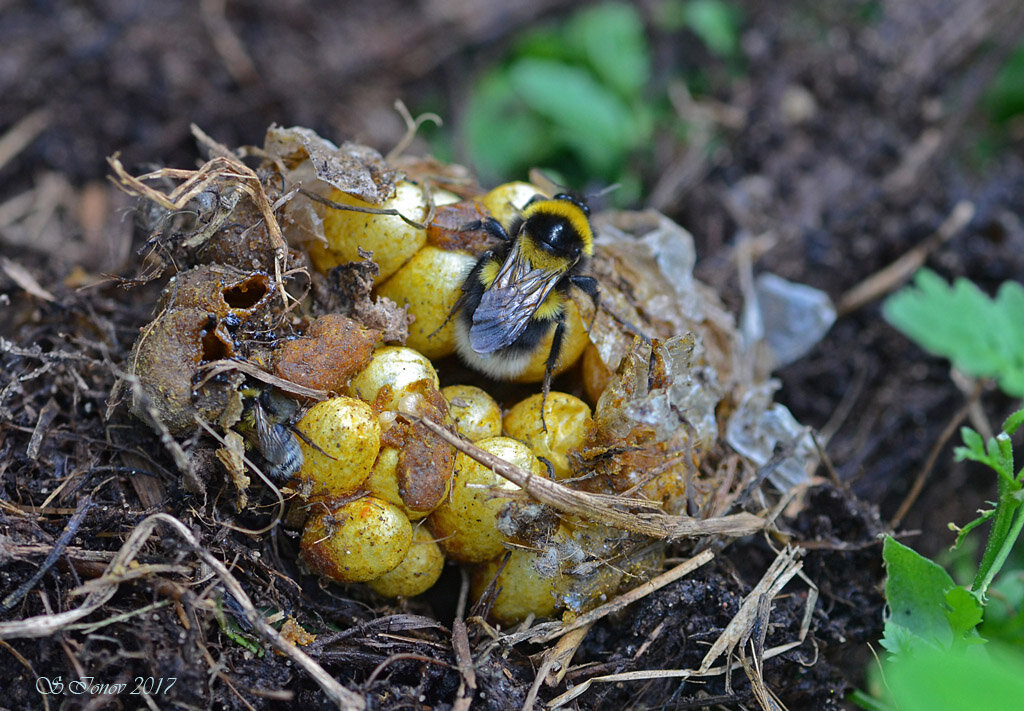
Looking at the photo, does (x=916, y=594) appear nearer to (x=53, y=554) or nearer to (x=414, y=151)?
(x=53, y=554)

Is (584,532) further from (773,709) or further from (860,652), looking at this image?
(860,652)

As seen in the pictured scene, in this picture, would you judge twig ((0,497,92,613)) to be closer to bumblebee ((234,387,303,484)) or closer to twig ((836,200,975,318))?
bumblebee ((234,387,303,484))

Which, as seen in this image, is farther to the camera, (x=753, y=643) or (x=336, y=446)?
(x=753, y=643)

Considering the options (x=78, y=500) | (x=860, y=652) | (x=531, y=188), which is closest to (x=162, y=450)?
(x=78, y=500)

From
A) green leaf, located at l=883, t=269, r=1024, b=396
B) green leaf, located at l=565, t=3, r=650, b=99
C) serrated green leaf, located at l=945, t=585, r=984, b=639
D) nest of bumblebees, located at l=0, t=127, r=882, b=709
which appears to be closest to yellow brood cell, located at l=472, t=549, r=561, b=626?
nest of bumblebees, located at l=0, t=127, r=882, b=709

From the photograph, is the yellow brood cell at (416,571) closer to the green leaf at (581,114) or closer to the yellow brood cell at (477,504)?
the yellow brood cell at (477,504)

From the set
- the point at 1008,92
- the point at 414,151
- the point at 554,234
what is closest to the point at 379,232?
the point at 554,234
